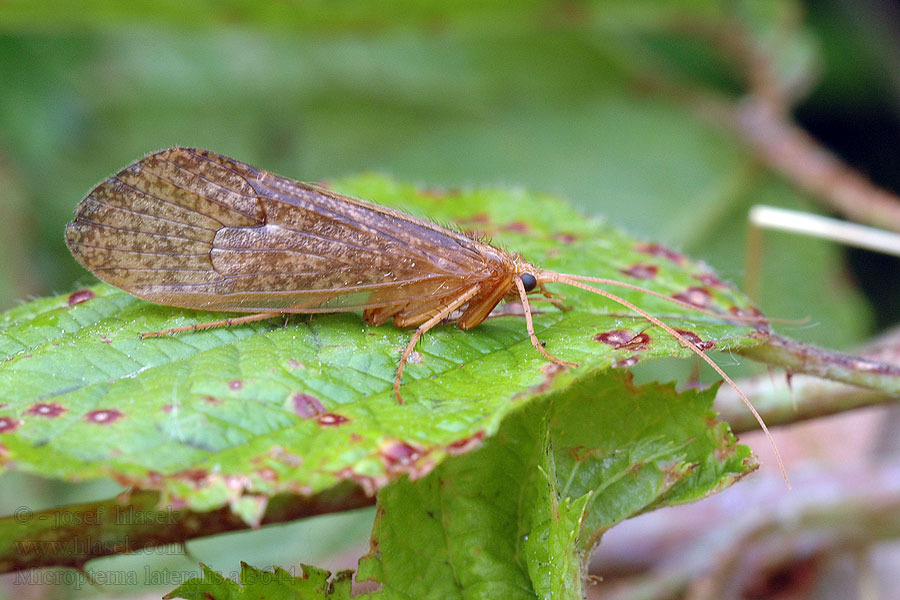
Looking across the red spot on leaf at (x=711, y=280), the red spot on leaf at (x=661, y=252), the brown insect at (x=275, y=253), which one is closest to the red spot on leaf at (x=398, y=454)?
the brown insect at (x=275, y=253)

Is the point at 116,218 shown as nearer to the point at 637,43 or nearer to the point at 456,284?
the point at 456,284

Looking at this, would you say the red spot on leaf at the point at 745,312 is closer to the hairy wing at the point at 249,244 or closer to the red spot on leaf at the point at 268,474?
the hairy wing at the point at 249,244

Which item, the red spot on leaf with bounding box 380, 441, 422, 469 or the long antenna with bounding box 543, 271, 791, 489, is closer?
the red spot on leaf with bounding box 380, 441, 422, 469

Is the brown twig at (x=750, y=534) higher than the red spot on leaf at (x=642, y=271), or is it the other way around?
the red spot on leaf at (x=642, y=271)

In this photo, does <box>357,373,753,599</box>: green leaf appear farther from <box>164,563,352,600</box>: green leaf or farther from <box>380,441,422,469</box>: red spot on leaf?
<box>380,441,422,469</box>: red spot on leaf

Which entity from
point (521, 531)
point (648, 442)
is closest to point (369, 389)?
point (521, 531)

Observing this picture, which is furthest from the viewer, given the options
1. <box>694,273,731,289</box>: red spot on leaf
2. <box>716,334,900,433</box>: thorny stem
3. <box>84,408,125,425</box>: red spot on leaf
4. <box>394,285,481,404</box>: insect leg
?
<box>694,273,731,289</box>: red spot on leaf

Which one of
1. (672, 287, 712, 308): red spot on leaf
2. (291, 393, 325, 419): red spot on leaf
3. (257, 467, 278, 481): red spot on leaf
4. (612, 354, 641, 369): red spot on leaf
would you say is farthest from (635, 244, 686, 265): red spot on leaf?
(257, 467, 278, 481): red spot on leaf

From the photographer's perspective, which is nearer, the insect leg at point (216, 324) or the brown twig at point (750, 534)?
the insect leg at point (216, 324)
